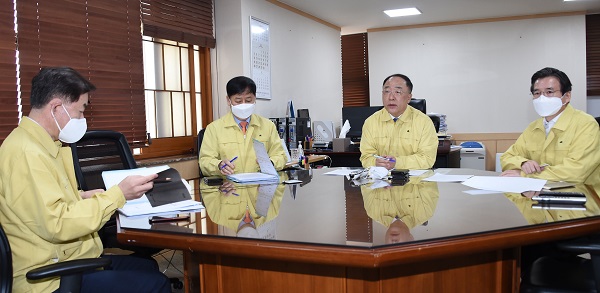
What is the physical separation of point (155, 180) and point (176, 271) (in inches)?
85.3

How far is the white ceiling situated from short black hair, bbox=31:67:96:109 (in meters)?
4.46

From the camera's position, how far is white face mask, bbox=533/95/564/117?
2832 millimetres

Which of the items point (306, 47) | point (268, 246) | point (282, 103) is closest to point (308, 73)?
point (306, 47)

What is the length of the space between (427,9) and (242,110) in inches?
168

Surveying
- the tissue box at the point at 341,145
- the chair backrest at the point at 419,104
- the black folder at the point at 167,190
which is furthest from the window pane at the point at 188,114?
the black folder at the point at 167,190

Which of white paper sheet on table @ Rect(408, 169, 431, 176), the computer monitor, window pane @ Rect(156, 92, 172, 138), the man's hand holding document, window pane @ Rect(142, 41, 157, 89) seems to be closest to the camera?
the man's hand holding document

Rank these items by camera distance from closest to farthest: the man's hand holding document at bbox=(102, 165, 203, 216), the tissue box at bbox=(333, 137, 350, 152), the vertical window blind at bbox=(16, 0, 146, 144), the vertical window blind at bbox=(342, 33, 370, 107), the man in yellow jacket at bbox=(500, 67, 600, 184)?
the man's hand holding document at bbox=(102, 165, 203, 216), the man in yellow jacket at bbox=(500, 67, 600, 184), the vertical window blind at bbox=(16, 0, 146, 144), the tissue box at bbox=(333, 137, 350, 152), the vertical window blind at bbox=(342, 33, 370, 107)

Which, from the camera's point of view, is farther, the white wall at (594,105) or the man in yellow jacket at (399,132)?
the white wall at (594,105)

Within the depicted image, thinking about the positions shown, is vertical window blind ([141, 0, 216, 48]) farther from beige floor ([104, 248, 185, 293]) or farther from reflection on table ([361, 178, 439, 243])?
reflection on table ([361, 178, 439, 243])

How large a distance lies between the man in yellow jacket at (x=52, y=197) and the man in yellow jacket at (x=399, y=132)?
80.8 inches

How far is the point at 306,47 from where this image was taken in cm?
668

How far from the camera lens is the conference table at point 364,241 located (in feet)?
4.53

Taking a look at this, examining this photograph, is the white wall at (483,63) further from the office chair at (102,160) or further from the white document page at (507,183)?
the office chair at (102,160)

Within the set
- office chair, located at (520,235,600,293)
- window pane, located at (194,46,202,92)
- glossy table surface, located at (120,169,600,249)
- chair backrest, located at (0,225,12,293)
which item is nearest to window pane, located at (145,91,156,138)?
window pane, located at (194,46,202,92)
